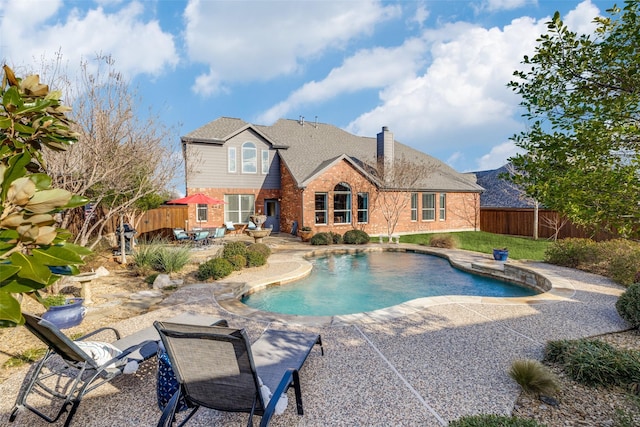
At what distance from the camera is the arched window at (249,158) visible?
21234 mm

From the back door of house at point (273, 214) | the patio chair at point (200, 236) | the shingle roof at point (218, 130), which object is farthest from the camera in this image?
the back door of house at point (273, 214)

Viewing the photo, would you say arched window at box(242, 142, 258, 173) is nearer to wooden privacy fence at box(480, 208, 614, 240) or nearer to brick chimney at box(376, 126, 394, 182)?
brick chimney at box(376, 126, 394, 182)

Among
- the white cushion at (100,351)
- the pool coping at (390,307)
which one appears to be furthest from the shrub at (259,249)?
the white cushion at (100,351)

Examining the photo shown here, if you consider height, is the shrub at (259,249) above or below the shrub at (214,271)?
above

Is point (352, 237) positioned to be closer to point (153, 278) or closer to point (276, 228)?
point (276, 228)

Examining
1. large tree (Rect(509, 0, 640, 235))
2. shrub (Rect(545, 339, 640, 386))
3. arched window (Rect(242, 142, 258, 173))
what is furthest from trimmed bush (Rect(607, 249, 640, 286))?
arched window (Rect(242, 142, 258, 173))

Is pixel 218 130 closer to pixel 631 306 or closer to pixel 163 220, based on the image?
pixel 163 220

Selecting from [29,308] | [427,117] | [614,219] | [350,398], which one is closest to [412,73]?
[427,117]

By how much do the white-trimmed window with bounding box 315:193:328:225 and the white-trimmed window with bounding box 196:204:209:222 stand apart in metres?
6.84

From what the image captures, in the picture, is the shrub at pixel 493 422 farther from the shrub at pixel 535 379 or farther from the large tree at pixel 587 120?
the large tree at pixel 587 120

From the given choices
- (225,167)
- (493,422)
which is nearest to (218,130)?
(225,167)

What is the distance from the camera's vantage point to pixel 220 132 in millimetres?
20766

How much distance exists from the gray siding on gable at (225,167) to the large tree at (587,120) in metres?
17.4

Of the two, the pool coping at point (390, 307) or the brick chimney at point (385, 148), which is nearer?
the pool coping at point (390, 307)
